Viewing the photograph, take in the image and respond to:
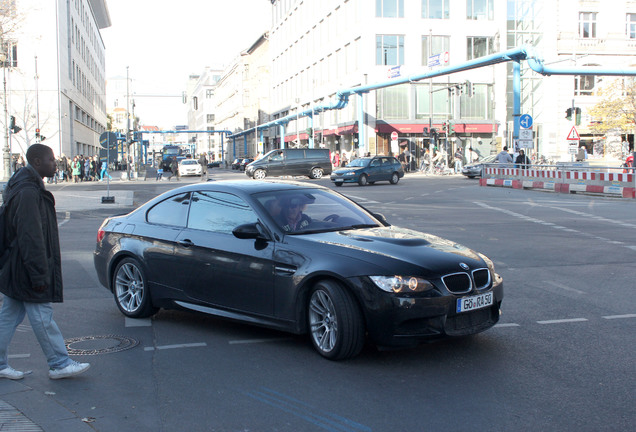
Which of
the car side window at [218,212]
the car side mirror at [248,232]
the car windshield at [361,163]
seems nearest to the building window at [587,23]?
the car windshield at [361,163]

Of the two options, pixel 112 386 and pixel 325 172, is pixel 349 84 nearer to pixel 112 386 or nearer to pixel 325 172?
pixel 325 172

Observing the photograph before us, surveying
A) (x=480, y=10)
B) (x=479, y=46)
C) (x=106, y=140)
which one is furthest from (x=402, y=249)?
(x=480, y=10)

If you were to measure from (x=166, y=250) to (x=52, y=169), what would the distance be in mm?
1801

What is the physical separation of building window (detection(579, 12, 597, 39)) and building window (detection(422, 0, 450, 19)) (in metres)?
13.0

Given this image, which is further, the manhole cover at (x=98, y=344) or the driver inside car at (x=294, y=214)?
the driver inside car at (x=294, y=214)

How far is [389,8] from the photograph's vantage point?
5503cm

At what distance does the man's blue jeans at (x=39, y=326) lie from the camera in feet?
15.7

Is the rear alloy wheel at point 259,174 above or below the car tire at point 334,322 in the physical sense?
above

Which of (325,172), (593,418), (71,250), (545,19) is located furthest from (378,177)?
(545,19)

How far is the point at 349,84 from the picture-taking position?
5891 cm

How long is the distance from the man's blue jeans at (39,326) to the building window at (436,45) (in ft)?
176

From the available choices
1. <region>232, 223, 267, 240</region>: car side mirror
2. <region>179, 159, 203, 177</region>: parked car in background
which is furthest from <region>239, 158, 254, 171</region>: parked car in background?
<region>232, 223, 267, 240</region>: car side mirror

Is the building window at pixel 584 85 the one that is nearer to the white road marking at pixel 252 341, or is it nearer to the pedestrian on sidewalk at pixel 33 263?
the white road marking at pixel 252 341

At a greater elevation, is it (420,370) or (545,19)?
(545,19)
